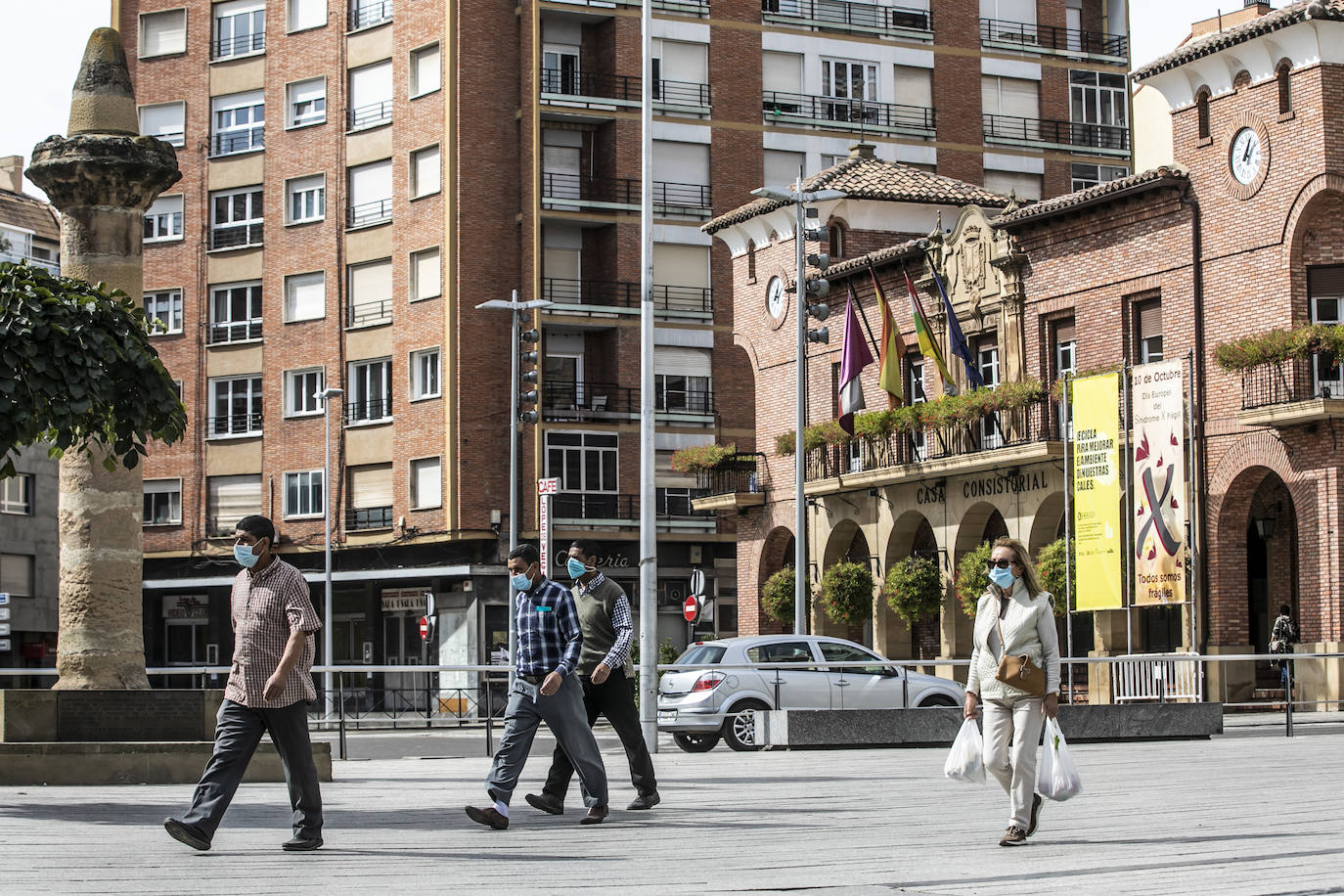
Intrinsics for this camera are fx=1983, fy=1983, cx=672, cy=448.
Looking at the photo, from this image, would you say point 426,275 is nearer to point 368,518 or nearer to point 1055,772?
point 368,518

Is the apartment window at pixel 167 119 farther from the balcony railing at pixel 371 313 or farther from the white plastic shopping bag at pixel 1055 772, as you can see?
the white plastic shopping bag at pixel 1055 772

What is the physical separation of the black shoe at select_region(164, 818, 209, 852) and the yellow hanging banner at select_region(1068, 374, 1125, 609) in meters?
26.8

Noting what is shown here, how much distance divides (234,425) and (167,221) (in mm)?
6999

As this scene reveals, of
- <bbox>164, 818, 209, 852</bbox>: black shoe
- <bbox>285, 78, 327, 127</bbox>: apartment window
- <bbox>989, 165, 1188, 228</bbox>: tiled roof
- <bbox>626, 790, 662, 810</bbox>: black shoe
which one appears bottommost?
<bbox>626, 790, 662, 810</bbox>: black shoe

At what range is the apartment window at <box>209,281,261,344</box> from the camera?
61.3m

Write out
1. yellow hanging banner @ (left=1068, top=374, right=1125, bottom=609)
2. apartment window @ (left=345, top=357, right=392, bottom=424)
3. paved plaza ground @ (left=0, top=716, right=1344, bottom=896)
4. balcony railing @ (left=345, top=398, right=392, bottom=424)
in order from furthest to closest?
apartment window @ (left=345, top=357, right=392, bottom=424) → balcony railing @ (left=345, top=398, right=392, bottom=424) → yellow hanging banner @ (left=1068, top=374, right=1125, bottom=609) → paved plaza ground @ (left=0, top=716, right=1344, bottom=896)

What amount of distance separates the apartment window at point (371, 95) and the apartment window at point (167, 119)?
633 centimetres

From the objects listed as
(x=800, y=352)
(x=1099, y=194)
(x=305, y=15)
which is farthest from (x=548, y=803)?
(x=305, y=15)

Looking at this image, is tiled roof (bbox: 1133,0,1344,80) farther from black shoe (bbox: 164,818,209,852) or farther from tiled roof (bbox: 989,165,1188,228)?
black shoe (bbox: 164,818,209,852)

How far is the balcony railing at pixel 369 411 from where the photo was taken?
58312 mm

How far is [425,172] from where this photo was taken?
57656 millimetres

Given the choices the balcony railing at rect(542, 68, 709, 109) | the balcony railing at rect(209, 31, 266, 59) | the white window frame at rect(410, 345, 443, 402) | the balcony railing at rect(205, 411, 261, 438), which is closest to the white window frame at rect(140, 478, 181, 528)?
the balcony railing at rect(205, 411, 261, 438)

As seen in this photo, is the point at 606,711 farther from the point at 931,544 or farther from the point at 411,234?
the point at 411,234

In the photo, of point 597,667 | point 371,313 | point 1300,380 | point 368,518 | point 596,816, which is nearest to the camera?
point 596,816
